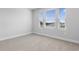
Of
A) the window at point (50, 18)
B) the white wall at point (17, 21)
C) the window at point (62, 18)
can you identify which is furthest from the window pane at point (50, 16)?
the white wall at point (17, 21)

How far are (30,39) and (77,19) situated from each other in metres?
1.23

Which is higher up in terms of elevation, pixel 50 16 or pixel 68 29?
pixel 50 16

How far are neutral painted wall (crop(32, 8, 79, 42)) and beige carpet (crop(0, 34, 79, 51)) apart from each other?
15 centimetres

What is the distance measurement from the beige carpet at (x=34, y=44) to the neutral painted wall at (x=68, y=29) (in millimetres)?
153

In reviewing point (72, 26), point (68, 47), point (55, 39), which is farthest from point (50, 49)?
point (72, 26)

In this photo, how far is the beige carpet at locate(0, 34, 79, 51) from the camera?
77.9 inches

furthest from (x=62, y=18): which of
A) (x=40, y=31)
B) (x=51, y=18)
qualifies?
(x=40, y=31)

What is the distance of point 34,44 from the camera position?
2.04 meters

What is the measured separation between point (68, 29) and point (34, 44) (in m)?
0.91

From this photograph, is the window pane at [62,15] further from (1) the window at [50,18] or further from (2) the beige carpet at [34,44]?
(2) the beige carpet at [34,44]

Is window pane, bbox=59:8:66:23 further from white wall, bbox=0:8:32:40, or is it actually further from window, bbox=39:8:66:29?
white wall, bbox=0:8:32:40

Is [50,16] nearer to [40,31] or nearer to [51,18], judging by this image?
[51,18]

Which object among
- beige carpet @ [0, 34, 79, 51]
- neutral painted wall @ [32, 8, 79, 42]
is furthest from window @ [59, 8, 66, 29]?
beige carpet @ [0, 34, 79, 51]

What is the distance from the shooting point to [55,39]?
2057 millimetres
